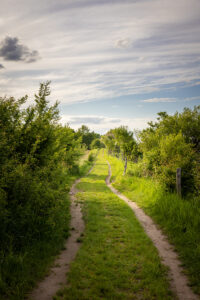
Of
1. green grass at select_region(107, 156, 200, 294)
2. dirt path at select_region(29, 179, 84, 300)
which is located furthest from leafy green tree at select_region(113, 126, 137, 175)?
dirt path at select_region(29, 179, 84, 300)

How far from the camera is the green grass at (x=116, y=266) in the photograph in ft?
13.3

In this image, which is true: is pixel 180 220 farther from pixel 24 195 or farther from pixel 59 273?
pixel 24 195

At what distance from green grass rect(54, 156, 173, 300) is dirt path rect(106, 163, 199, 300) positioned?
8.2 inches

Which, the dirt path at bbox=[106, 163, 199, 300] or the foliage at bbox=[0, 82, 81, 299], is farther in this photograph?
the foliage at bbox=[0, 82, 81, 299]

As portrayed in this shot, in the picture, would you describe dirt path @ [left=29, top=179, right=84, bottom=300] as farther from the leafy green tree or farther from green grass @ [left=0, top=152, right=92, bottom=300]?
the leafy green tree

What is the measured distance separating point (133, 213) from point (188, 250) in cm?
419

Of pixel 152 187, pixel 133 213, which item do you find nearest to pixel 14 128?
pixel 133 213

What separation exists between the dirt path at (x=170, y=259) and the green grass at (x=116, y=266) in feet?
0.68

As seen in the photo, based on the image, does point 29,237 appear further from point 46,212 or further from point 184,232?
point 184,232

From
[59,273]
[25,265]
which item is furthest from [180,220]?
[25,265]

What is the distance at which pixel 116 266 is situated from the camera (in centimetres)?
505

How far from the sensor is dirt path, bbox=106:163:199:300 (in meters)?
4.09

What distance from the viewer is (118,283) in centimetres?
436

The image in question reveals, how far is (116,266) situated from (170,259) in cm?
165
